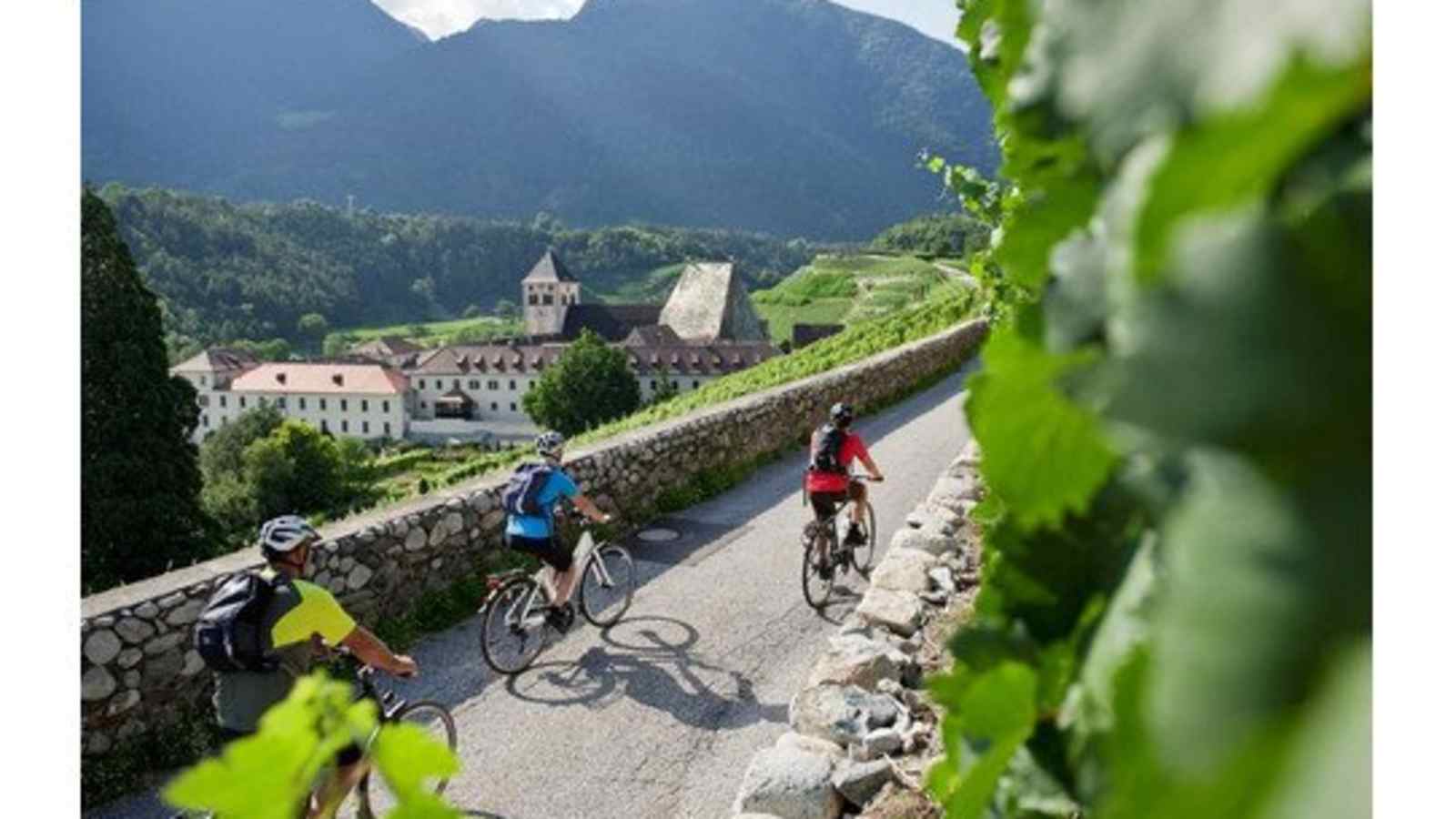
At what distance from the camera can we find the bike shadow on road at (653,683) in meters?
6.43

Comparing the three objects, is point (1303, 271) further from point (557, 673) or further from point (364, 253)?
point (364, 253)

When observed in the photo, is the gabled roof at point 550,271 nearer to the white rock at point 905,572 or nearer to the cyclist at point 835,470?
the cyclist at point 835,470

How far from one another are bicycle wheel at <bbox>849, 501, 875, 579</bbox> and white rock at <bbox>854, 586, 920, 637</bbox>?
2.01 metres

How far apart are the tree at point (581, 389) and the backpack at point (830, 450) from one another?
205 ft

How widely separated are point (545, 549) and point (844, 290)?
78120 millimetres

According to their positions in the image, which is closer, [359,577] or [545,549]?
[359,577]

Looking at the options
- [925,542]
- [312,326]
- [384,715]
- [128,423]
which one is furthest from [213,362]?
[384,715]

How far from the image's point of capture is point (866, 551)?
9.68 m

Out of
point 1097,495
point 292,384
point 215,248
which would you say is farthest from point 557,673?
point 215,248

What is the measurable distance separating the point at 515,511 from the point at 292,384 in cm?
9539

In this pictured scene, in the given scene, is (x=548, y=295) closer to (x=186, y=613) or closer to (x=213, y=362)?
(x=213, y=362)

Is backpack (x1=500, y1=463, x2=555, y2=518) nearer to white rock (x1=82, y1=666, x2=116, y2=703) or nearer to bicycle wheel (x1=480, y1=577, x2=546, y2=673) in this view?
bicycle wheel (x1=480, y1=577, x2=546, y2=673)

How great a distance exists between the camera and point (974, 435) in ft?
1.95

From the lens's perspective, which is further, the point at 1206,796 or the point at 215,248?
the point at 215,248
